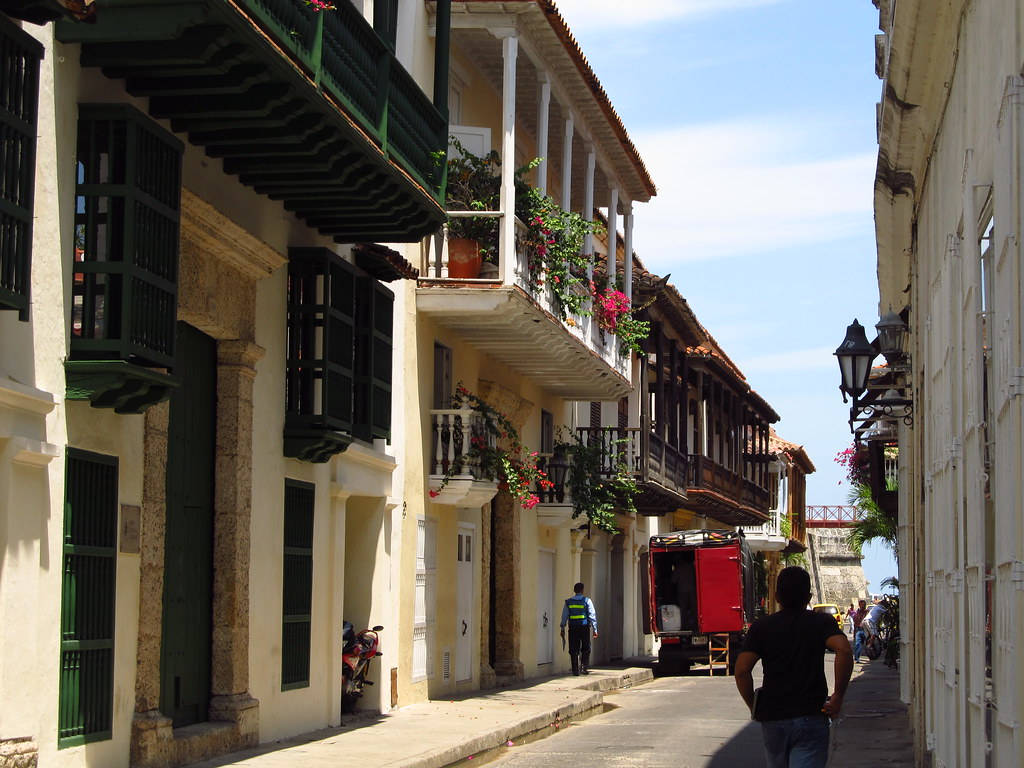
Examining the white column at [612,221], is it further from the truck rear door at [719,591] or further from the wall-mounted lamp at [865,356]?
the wall-mounted lamp at [865,356]

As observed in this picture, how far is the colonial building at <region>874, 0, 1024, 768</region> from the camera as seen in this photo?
6.39 metres

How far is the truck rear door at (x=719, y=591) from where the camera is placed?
2942 centimetres

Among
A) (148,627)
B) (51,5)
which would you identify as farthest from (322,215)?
(51,5)

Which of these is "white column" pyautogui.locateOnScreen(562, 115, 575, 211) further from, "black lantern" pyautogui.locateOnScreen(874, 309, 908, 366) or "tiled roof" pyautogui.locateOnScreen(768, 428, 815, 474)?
"tiled roof" pyautogui.locateOnScreen(768, 428, 815, 474)

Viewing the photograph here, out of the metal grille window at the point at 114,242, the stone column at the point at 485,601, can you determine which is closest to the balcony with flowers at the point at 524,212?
the stone column at the point at 485,601

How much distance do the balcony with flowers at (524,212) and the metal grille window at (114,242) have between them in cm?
823

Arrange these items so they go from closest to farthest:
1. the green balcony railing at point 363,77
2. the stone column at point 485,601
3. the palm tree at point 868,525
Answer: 1. the green balcony railing at point 363,77
2. the stone column at point 485,601
3. the palm tree at point 868,525

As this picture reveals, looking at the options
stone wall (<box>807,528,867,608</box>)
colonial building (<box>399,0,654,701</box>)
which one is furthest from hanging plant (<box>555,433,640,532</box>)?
stone wall (<box>807,528,867,608</box>)

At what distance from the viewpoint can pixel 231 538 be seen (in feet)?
42.6

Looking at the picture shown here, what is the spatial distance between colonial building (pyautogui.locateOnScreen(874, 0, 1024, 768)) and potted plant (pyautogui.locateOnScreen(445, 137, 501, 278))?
5694 millimetres

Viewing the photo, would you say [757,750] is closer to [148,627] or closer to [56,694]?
[148,627]

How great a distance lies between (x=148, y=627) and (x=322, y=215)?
4692mm

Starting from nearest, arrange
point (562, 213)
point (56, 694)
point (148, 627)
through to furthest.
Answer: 1. point (56, 694)
2. point (148, 627)
3. point (562, 213)

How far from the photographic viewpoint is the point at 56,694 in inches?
376
